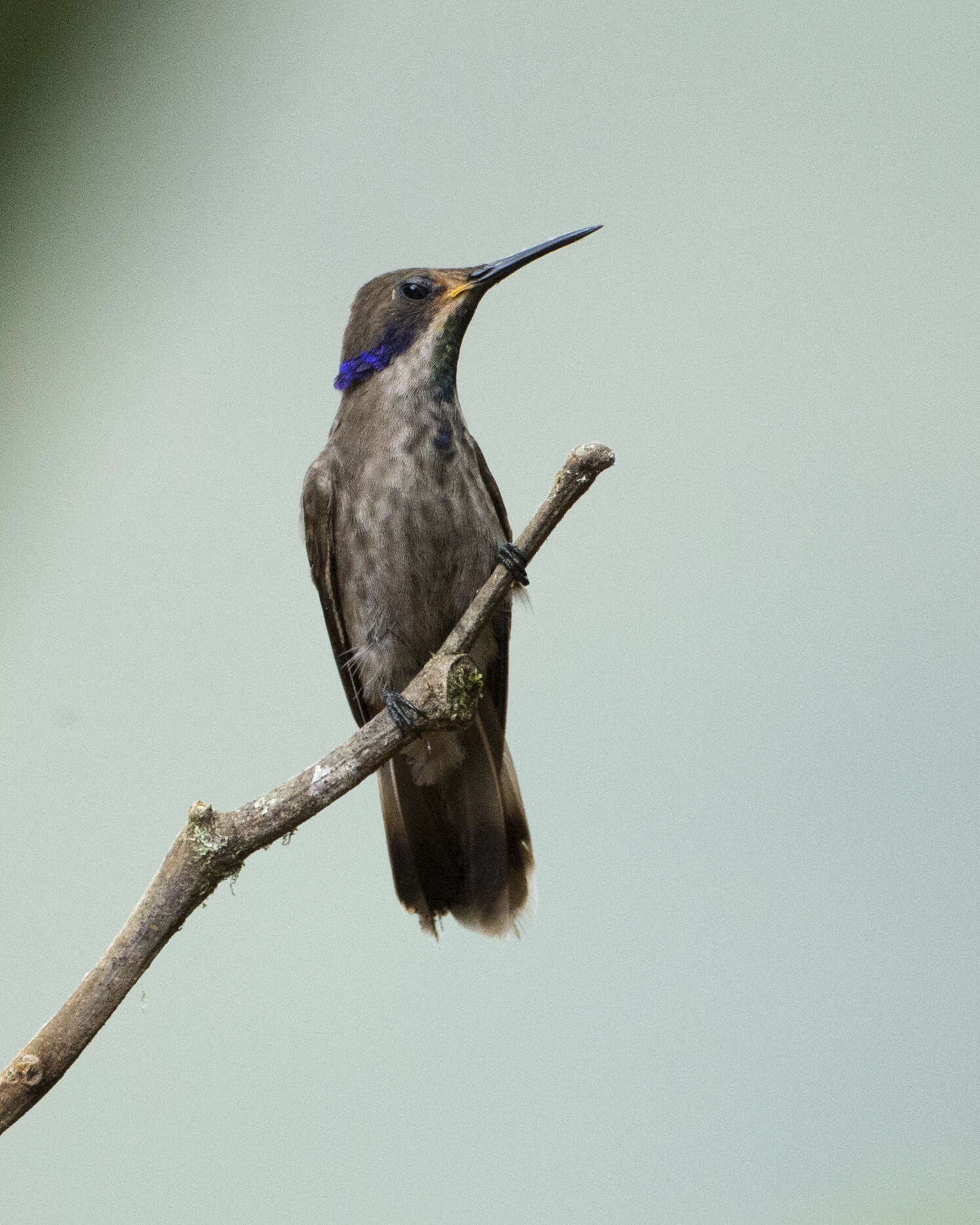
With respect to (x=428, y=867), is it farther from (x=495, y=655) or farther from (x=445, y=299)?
(x=445, y=299)

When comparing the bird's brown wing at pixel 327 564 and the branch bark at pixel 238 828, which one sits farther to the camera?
the bird's brown wing at pixel 327 564

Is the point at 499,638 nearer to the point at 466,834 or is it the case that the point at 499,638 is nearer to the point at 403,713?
the point at 466,834

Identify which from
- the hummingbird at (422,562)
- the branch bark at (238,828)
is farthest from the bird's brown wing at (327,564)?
the branch bark at (238,828)

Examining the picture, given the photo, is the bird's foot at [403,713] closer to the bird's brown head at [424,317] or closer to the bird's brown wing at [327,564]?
the bird's brown wing at [327,564]

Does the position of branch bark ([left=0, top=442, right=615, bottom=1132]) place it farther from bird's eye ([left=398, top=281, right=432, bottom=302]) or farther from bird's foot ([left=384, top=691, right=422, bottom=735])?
bird's eye ([left=398, top=281, right=432, bottom=302])

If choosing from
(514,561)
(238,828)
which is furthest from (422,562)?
(238,828)

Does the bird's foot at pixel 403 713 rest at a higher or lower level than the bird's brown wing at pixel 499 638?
lower

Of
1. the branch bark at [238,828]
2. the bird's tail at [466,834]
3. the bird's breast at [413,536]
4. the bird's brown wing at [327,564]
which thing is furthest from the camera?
the bird's tail at [466,834]
